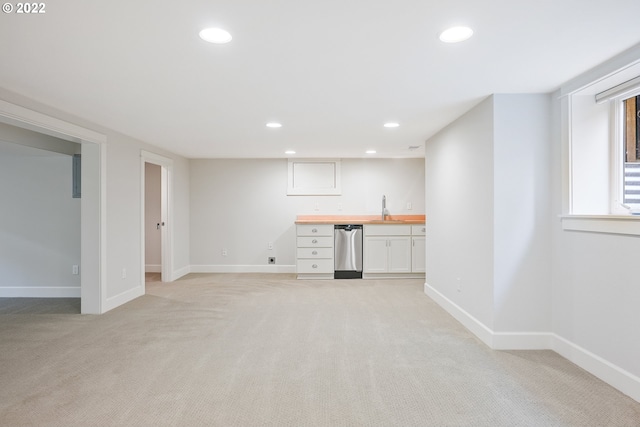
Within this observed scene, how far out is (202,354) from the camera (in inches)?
108

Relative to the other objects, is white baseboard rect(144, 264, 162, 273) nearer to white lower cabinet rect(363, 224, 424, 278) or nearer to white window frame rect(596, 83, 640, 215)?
white lower cabinet rect(363, 224, 424, 278)

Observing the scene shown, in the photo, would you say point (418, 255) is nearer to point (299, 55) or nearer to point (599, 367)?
point (599, 367)

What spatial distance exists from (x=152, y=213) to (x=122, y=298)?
264 cm

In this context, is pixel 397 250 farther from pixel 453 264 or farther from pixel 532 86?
pixel 532 86

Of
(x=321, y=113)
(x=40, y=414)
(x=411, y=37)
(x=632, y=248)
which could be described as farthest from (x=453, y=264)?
(x=40, y=414)

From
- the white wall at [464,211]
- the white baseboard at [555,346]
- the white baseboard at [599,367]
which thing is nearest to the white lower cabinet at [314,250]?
the white wall at [464,211]

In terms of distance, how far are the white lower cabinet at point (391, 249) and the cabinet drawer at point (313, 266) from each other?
611 mm

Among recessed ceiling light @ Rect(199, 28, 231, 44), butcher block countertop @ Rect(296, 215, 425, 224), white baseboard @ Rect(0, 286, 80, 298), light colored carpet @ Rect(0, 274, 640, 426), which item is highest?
recessed ceiling light @ Rect(199, 28, 231, 44)

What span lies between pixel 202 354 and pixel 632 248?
3.02m

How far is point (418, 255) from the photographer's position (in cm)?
580

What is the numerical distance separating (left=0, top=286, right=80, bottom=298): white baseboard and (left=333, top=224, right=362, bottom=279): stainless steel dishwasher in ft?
12.3

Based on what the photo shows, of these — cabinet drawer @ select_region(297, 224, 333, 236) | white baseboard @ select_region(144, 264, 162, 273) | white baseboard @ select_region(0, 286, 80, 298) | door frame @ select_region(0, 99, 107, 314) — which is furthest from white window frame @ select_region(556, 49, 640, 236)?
white baseboard @ select_region(144, 264, 162, 273)

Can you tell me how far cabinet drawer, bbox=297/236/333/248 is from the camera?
19.1 feet

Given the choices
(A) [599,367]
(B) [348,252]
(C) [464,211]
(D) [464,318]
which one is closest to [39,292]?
(B) [348,252]
